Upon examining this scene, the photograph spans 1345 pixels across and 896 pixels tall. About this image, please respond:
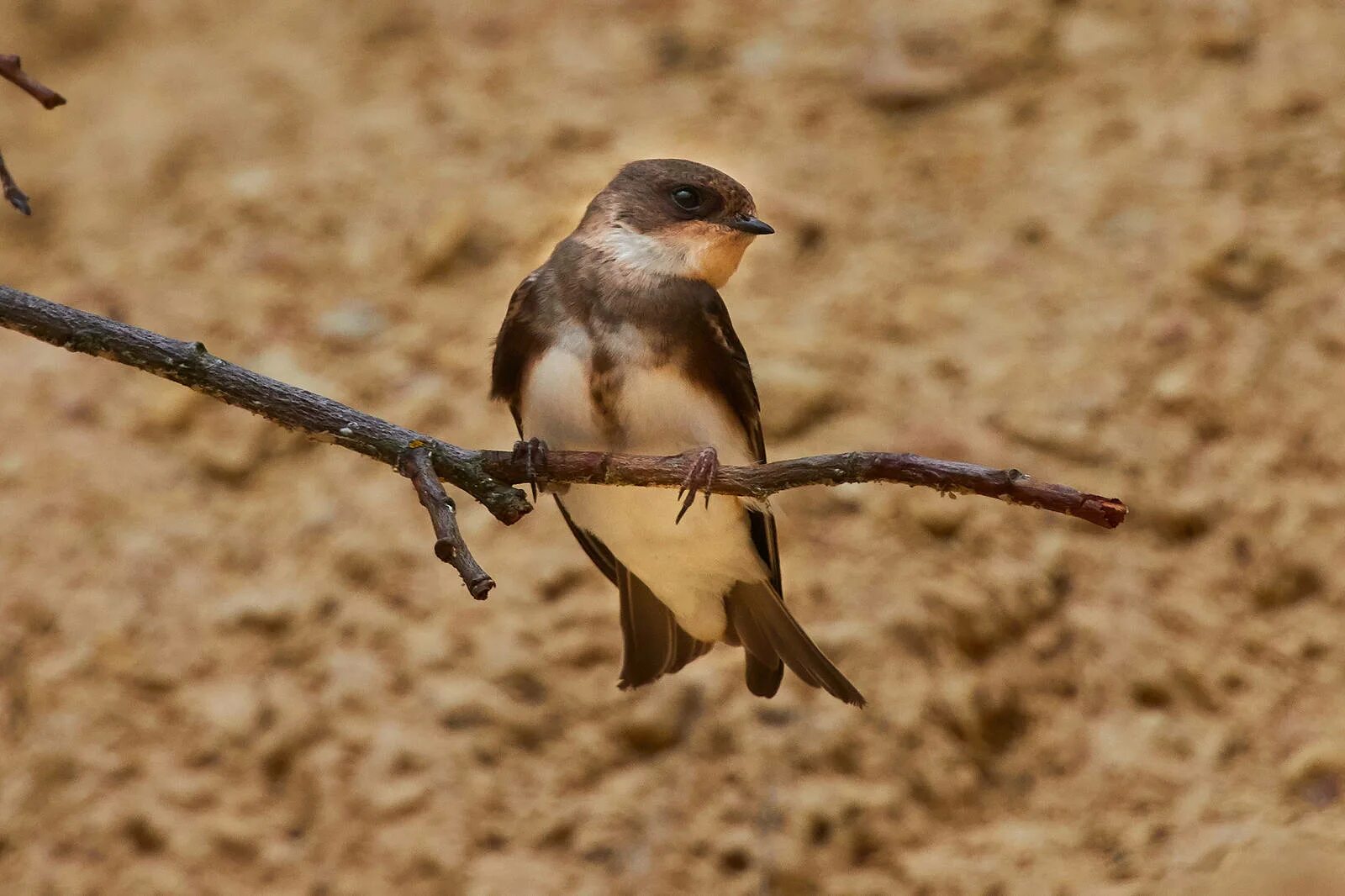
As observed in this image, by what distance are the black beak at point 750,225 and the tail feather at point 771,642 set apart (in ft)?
2.02

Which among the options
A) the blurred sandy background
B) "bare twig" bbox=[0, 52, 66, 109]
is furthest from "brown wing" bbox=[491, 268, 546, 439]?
the blurred sandy background

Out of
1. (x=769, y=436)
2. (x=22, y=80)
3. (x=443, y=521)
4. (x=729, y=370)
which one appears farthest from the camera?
(x=769, y=436)

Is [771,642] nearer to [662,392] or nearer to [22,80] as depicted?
[662,392]

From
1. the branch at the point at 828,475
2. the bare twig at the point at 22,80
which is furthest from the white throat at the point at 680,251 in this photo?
the bare twig at the point at 22,80

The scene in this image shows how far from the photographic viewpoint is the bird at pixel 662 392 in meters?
2.46

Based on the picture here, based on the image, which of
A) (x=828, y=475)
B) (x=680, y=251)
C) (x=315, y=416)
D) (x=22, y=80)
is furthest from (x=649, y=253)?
(x=22, y=80)

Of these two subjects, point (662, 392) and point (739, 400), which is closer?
point (662, 392)

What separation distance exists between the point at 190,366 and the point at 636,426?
0.74 m

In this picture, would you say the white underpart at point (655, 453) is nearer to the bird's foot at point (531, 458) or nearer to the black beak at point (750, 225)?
the black beak at point (750, 225)

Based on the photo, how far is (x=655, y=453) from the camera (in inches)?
98.1

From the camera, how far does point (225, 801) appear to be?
3516mm

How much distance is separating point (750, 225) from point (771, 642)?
687mm

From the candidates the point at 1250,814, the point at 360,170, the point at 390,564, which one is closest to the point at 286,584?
the point at 390,564

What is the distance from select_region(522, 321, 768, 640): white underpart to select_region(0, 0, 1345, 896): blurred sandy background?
3.09ft
